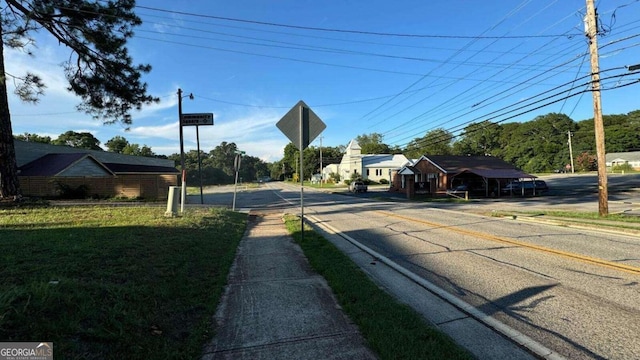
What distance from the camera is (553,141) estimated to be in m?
93.9

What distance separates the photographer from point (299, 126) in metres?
8.46

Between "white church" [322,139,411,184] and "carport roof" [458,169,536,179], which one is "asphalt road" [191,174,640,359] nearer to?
"carport roof" [458,169,536,179]

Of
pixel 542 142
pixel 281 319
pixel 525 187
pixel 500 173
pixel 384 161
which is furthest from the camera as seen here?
pixel 542 142

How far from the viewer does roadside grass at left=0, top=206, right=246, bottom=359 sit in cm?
308

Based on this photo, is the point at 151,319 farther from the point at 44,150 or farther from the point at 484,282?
the point at 44,150

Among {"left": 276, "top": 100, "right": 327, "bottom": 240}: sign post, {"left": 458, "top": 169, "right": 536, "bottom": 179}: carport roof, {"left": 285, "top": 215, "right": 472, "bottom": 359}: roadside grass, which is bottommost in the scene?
{"left": 285, "top": 215, "right": 472, "bottom": 359}: roadside grass

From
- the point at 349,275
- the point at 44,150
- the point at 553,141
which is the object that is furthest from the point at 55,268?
the point at 553,141

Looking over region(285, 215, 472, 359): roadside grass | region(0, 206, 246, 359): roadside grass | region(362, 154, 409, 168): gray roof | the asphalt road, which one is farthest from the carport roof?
region(362, 154, 409, 168): gray roof

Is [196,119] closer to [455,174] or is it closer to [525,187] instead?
[455,174]

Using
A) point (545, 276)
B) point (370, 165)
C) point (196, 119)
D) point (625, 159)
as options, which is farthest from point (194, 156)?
point (545, 276)

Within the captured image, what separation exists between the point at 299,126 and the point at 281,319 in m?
5.27

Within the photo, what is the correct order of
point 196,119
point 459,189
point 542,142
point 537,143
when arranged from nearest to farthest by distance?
point 196,119 < point 459,189 < point 537,143 < point 542,142

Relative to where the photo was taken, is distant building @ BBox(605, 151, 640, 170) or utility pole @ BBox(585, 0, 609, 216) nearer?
utility pole @ BBox(585, 0, 609, 216)

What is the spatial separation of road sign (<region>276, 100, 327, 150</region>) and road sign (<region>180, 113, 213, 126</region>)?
19943 mm
